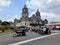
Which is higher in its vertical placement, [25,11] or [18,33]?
[25,11]

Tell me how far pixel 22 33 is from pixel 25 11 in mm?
141238

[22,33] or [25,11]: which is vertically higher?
[25,11]

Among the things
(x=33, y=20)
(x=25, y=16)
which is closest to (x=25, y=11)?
(x=25, y=16)

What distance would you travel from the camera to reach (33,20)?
190000 millimetres

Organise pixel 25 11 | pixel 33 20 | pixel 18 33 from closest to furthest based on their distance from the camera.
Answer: pixel 18 33 → pixel 25 11 → pixel 33 20

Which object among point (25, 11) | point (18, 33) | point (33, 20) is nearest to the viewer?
point (18, 33)

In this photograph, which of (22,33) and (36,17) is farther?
(36,17)

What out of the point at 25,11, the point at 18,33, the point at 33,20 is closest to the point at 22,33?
the point at 18,33

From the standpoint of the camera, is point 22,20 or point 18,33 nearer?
point 18,33

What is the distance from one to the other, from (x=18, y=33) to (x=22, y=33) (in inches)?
33.8

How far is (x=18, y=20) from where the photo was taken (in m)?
192

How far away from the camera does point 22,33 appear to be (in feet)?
123

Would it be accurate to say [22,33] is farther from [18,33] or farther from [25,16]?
[25,16]

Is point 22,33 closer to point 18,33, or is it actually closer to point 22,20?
point 18,33
